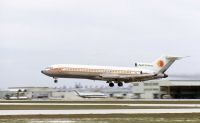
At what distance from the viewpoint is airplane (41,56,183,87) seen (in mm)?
120062

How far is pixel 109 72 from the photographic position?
408 feet

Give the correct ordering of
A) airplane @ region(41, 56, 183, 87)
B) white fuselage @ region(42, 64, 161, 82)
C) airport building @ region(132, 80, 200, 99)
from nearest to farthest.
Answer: white fuselage @ region(42, 64, 161, 82), airplane @ region(41, 56, 183, 87), airport building @ region(132, 80, 200, 99)

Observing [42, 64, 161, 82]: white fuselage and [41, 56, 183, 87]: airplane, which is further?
[41, 56, 183, 87]: airplane

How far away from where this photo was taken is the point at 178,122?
40.9 meters

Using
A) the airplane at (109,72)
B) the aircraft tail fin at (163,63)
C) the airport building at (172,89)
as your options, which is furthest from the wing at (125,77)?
the airport building at (172,89)

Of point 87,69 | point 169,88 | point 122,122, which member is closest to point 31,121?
point 122,122

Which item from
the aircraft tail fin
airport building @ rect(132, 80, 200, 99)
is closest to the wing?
the aircraft tail fin

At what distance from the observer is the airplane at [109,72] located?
12006 centimetres

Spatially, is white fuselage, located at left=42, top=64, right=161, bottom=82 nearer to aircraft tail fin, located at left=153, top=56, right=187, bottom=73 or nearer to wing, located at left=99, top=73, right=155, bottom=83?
wing, located at left=99, top=73, right=155, bottom=83

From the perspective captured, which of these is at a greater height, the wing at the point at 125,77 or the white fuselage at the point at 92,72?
the white fuselage at the point at 92,72

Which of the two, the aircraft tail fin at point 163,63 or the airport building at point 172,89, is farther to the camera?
the airport building at point 172,89

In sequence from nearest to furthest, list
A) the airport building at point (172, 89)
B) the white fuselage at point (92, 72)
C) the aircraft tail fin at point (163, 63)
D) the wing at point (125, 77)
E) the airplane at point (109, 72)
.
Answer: the white fuselage at point (92, 72), the airplane at point (109, 72), the wing at point (125, 77), the aircraft tail fin at point (163, 63), the airport building at point (172, 89)

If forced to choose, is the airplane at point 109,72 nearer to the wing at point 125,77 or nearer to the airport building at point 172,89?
the wing at point 125,77

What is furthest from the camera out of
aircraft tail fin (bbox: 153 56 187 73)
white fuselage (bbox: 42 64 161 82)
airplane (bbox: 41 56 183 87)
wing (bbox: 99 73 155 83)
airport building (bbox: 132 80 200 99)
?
airport building (bbox: 132 80 200 99)
